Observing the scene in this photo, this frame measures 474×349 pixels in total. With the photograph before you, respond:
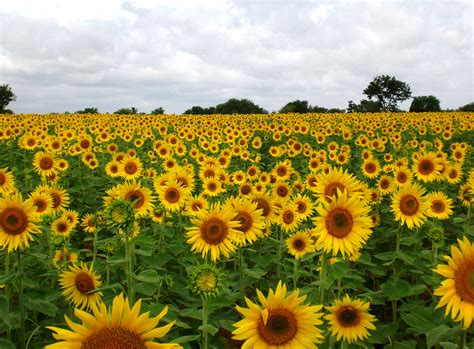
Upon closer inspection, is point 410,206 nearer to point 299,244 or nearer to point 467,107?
point 299,244

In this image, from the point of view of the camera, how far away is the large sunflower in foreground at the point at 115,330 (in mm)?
2086

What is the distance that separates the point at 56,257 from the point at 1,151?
39.3 ft

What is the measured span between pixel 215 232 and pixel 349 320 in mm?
1465

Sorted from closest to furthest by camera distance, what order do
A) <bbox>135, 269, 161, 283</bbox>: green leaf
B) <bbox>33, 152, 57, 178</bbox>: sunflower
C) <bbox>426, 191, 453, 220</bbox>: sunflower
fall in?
<bbox>135, 269, 161, 283</bbox>: green leaf < <bbox>426, 191, 453, 220</bbox>: sunflower < <bbox>33, 152, 57, 178</bbox>: sunflower

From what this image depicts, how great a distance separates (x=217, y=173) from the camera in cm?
836

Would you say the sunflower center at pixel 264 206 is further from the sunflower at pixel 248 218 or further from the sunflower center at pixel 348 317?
the sunflower center at pixel 348 317

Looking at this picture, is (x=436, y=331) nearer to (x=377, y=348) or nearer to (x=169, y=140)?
(x=377, y=348)

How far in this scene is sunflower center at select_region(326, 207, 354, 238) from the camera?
379cm

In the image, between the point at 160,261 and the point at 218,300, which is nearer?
the point at 218,300

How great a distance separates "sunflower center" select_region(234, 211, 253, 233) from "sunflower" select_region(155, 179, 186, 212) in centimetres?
161

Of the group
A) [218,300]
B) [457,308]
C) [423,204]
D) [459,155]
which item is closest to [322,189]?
[423,204]

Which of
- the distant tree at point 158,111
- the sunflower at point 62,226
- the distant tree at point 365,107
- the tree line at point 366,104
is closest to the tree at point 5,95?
the tree line at point 366,104

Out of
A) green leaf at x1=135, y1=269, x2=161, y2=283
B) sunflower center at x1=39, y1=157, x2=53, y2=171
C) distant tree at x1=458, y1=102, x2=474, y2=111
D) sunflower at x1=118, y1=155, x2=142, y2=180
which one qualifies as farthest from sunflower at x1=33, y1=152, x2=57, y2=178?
distant tree at x1=458, y1=102, x2=474, y2=111

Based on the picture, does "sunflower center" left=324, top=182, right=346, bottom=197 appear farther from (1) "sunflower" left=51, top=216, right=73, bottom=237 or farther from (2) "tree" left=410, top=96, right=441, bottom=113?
(2) "tree" left=410, top=96, right=441, bottom=113
